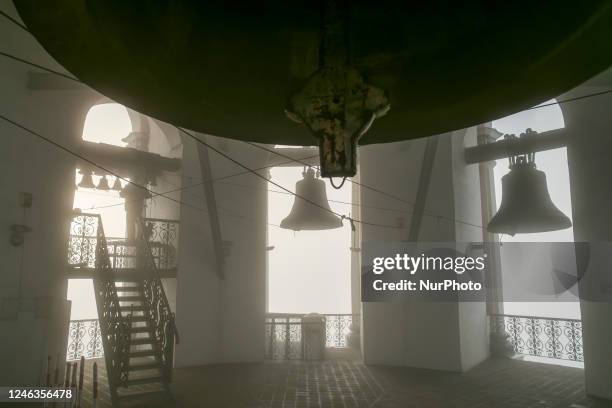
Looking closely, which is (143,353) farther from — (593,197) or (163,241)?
(593,197)

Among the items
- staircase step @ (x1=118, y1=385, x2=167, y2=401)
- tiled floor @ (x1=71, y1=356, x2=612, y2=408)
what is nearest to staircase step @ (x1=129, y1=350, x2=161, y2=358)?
staircase step @ (x1=118, y1=385, x2=167, y2=401)

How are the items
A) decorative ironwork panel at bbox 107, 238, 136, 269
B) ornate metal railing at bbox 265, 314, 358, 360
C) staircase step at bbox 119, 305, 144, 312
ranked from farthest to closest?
ornate metal railing at bbox 265, 314, 358, 360 < decorative ironwork panel at bbox 107, 238, 136, 269 < staircase step at bbox 119, 305, 144, 312

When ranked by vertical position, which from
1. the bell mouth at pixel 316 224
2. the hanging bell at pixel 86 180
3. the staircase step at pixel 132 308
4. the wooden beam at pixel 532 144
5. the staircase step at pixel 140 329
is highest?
the wooden beam at pixel 532 144

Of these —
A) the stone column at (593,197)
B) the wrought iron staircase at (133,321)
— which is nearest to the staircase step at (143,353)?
the wrought iron staircase at (133,321)

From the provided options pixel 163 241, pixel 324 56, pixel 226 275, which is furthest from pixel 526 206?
pixel 163 241

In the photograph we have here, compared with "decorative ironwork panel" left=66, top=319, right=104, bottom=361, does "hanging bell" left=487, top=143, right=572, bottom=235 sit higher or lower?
higher

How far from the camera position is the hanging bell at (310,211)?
816 centimetres

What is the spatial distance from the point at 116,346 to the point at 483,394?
19.3 feet

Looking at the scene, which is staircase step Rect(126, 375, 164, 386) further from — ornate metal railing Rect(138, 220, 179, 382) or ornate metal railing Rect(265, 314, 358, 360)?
ornate metal railing Rect(265, 314, 358, 360)

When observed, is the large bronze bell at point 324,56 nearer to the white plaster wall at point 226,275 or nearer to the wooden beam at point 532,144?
the wooden beam at point 532,144

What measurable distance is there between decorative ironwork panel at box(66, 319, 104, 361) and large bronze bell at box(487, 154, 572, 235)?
9.17 m

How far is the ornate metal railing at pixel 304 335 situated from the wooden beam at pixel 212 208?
2084 millimetres

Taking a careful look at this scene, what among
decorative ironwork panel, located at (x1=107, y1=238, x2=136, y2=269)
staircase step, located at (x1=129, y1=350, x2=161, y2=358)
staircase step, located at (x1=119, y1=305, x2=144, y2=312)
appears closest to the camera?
staircase step, located at (x1=129, y1=350, x2=161, y2=358)

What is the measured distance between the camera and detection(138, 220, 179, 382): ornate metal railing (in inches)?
290
